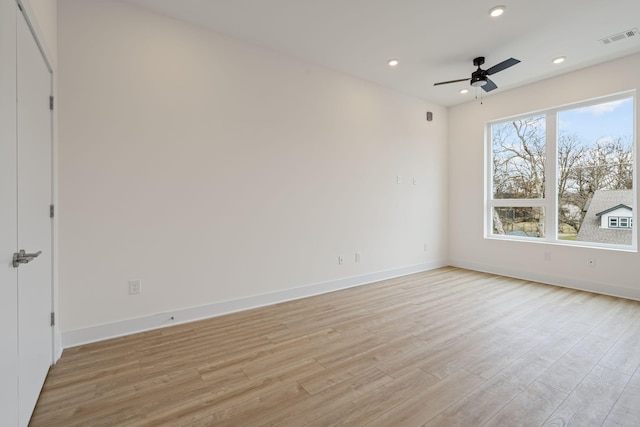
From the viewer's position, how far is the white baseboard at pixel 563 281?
377 centimetres

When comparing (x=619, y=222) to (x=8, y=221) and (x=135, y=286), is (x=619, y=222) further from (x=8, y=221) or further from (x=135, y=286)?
(x=8, y=221)

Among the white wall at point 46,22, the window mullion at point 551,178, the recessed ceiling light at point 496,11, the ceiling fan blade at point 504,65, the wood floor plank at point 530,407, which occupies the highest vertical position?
the recessed ceiling light at point 496,11

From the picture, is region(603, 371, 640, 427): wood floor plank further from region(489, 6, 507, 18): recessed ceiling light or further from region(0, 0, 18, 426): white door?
region(489, 6, 507, 18): recessed ceiling light

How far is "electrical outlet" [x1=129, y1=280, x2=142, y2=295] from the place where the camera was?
2.76 metres

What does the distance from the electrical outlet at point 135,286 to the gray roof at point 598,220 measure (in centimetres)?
568

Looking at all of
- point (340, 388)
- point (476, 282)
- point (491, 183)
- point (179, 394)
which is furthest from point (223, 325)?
point (491, 183)

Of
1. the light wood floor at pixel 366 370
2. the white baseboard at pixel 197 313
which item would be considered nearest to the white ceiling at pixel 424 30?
the white baseboard at pixel 197 313

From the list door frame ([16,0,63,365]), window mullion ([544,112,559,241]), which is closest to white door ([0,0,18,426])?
door frame ([16,0,63,365])

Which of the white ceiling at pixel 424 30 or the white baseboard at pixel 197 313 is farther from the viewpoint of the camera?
the white ceiling at pixel 424 30

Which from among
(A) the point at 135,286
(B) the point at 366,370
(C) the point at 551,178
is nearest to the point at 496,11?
(C) the point at 551,178

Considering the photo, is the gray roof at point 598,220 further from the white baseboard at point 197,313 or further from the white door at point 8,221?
the white door at point 8,221

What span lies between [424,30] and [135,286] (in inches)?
155

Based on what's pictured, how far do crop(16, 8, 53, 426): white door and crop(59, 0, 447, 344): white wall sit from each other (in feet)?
1.33

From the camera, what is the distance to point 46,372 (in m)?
2.03
